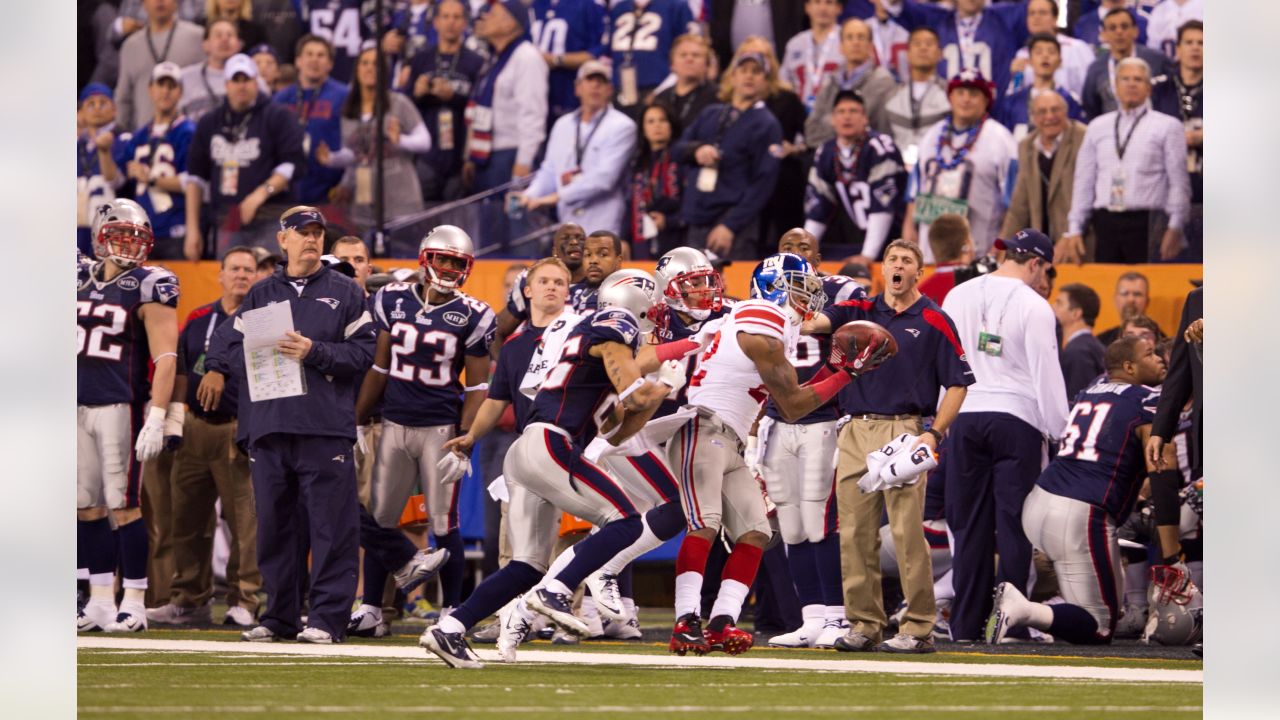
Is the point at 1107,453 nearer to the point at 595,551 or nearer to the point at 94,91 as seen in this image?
the point at 595,551

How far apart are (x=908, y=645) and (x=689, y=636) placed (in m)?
1.16

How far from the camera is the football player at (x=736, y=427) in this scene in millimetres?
7062

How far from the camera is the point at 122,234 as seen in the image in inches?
351

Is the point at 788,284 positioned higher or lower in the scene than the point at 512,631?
higher

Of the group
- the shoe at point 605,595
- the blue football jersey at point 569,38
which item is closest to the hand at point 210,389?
the shoe at point 605,595

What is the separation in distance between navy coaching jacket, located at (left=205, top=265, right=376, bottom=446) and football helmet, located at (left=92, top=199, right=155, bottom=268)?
99cm

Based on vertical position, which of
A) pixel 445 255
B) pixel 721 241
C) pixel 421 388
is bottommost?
pixel 421 388

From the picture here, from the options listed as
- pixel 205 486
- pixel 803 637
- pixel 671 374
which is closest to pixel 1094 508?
pixel 803 637

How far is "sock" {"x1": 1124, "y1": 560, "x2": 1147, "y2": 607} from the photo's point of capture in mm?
9609

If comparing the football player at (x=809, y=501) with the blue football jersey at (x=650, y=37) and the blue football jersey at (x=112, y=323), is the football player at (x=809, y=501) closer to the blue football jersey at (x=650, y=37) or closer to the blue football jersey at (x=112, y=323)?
the blue football jersey at (x=112, y=323)

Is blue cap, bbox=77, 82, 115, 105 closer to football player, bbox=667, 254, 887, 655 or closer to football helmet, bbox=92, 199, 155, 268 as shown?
football helmet, bbox=92, 199, 155, 268
